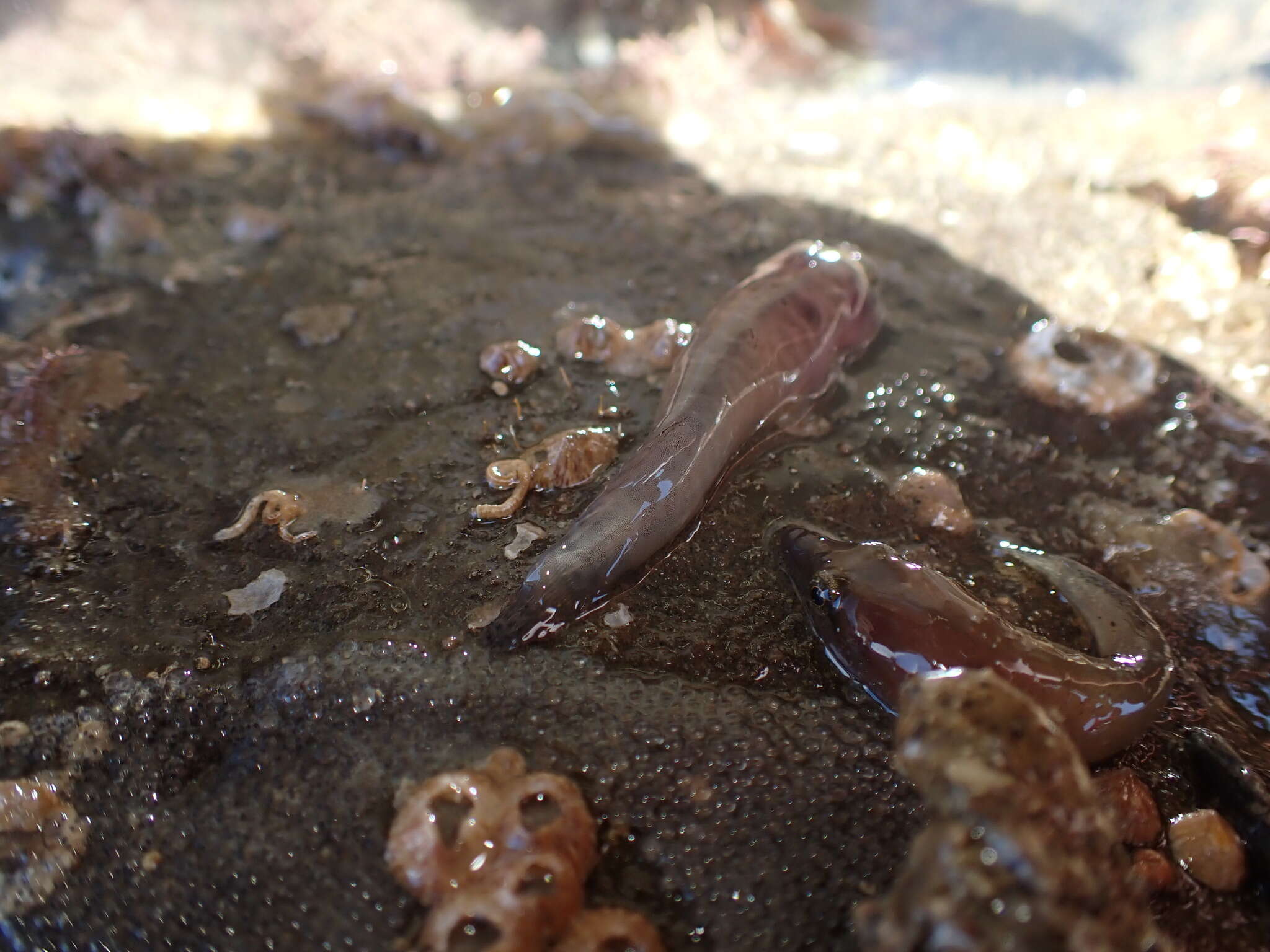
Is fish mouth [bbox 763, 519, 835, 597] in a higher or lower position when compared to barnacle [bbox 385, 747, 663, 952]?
higher

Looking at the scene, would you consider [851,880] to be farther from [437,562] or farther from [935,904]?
[437,562]

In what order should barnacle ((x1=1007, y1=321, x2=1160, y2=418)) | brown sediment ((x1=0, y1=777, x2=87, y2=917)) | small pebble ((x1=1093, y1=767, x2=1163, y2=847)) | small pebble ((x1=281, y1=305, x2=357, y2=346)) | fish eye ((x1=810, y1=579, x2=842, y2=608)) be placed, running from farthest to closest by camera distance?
small pebble ((x1=281, y1=305, x2=357, y2=346)) → barnacle ((x1=1007, y1=321, x2=1160, y2=418)) → fish eye ((x1=810, y1=579, x2=842, y2=608)) → small pebble ((x1=1093, y1=767, x2=1163, y2=847)) → brown sediment ((x1=0, y1=777, x2=87, y2=917))

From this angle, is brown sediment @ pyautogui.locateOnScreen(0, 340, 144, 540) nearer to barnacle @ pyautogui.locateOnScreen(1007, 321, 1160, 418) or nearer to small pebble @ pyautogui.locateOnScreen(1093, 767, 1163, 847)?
small pebble @ pyautogui.locateOnScreen(1093, 767, 1163, 847)

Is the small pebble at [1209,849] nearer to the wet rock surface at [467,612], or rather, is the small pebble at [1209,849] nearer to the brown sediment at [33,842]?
the wet rock surface at [467,612]

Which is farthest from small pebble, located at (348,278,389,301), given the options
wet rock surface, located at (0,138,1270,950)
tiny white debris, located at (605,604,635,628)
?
tiny white debris, located at (605,604,635,628)

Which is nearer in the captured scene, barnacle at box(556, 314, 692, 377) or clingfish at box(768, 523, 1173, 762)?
clingfish at box(768, 523, 1173, 762)

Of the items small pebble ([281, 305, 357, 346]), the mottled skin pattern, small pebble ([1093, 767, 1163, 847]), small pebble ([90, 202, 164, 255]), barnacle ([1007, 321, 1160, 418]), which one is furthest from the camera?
small pebble ([90, 202, 164, 255])

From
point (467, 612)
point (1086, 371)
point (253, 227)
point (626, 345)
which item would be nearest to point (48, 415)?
point (253, 227)

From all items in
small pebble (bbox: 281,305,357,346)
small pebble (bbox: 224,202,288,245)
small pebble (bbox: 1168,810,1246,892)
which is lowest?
small pebble (bbox: 281,305,357,346)
